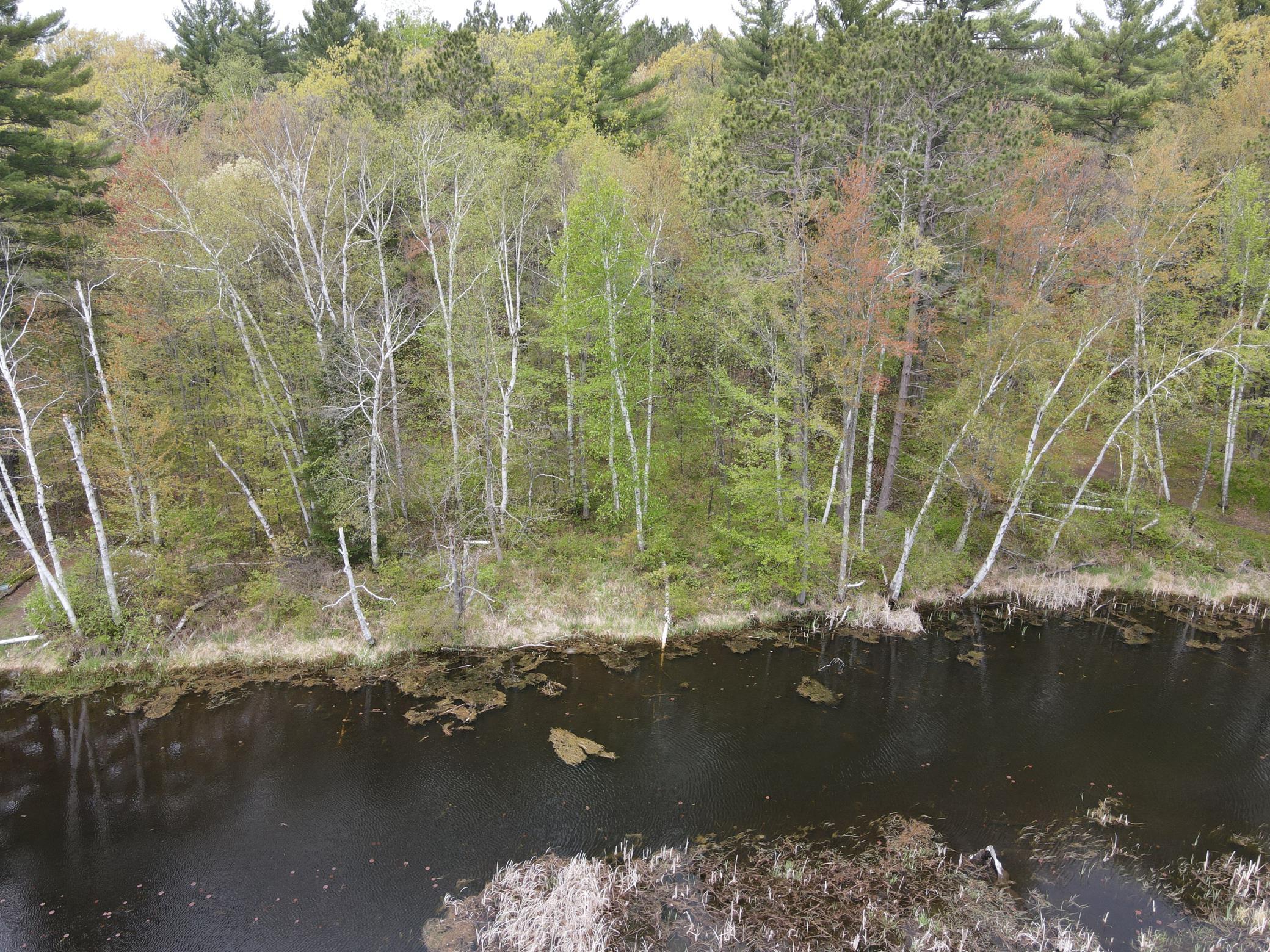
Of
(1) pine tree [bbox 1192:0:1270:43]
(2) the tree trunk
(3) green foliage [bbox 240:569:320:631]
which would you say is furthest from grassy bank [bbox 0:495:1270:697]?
(1) pine tree [bbox 1192:0:1270:43]

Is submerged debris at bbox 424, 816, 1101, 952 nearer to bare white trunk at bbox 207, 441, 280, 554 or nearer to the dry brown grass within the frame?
the dry brown grass

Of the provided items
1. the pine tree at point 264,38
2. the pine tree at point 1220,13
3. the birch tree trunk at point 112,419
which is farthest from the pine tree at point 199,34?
the pine tree at point 1220,13

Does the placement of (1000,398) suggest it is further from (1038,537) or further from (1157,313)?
(1157,313)

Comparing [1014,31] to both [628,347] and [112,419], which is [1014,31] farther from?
[112,419]

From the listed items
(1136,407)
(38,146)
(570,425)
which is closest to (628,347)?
(570,425)

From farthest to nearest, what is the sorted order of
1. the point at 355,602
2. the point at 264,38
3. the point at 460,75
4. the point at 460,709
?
the point at 264,38 → the point at 460,75 → the point at 355,602 → the point at 460,709

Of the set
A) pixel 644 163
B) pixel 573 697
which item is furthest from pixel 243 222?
pixel 573 697
